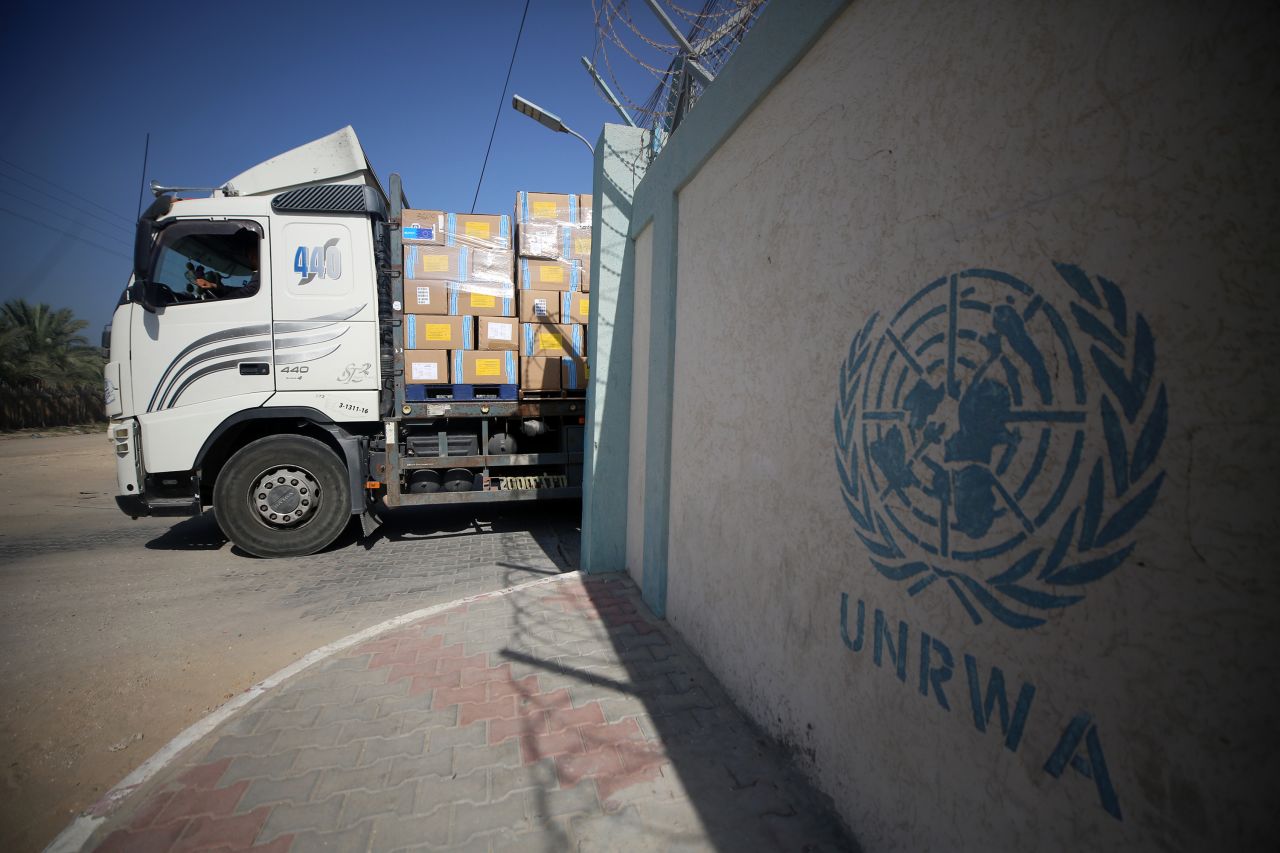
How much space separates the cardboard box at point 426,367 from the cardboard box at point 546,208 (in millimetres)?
1753

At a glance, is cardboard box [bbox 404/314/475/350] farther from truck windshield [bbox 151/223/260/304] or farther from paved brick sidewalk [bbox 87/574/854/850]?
paved brick sidewalk [bbox 87/574/854/850]

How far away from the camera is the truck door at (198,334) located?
5000 millimetres

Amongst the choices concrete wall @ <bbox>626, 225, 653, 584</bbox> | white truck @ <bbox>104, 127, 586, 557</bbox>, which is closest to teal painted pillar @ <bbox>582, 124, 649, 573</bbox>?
concrete wall @ <bbox>626, 225, 653, 584</bbox>

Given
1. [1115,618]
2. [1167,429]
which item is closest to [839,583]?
[1115,618]

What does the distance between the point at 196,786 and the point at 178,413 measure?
4270mm

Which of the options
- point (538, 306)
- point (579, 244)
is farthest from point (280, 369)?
point (579, 244)

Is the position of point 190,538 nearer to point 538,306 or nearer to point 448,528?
point 448,528

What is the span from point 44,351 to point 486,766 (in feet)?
109

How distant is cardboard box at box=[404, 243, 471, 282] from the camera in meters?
5.48

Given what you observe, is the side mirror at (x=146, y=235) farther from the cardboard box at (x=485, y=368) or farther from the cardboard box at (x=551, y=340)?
the cardboard box at (x=551, y=340)

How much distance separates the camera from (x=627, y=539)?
15.1 ft

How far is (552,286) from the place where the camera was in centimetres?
581

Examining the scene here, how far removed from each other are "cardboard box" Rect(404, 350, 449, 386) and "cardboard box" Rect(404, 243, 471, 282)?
2.61 ft

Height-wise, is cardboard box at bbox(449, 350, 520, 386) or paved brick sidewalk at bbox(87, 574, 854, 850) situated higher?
cardboard box at bbox(449, 350, 520, 386)
